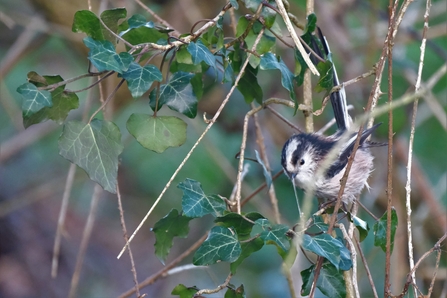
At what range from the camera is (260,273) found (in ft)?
15.7

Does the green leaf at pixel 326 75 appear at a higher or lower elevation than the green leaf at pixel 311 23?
lower

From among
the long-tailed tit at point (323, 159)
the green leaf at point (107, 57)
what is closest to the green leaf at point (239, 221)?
the green leaf at point (107, 57)

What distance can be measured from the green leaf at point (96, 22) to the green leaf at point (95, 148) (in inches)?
10.8

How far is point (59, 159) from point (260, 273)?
234 cm

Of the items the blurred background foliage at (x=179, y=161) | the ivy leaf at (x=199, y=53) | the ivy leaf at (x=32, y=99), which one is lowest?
the blurred background foliage at (x=179, y=161)

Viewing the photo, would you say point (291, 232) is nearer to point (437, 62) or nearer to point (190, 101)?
point (190, 101)

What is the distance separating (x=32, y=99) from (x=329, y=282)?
3.52 ft

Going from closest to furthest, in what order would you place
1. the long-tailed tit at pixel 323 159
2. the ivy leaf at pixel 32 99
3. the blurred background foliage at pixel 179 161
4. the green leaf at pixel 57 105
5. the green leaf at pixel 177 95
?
the ivy leaf at pixel 32 99
the green leaf at pixel 57 105
the green leaf at pixel 177 95
the long-tailed tit at pixel 323 159
the blurred background foliage at pixel 179 161

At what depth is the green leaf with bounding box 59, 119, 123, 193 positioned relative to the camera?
1.60 meters

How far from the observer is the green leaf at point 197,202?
1.71m

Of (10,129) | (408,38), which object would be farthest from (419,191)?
(10,129)

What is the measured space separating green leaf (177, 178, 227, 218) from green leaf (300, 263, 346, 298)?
1.13 feet

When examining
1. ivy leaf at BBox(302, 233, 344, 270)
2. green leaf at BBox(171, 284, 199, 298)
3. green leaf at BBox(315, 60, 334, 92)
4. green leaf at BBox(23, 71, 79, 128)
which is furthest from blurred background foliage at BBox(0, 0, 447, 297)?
ivy leaf at BBox(302, 233, 344, 270)

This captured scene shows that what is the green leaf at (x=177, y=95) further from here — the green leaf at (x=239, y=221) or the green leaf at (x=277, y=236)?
the green leaf at (x=277, y=236)
